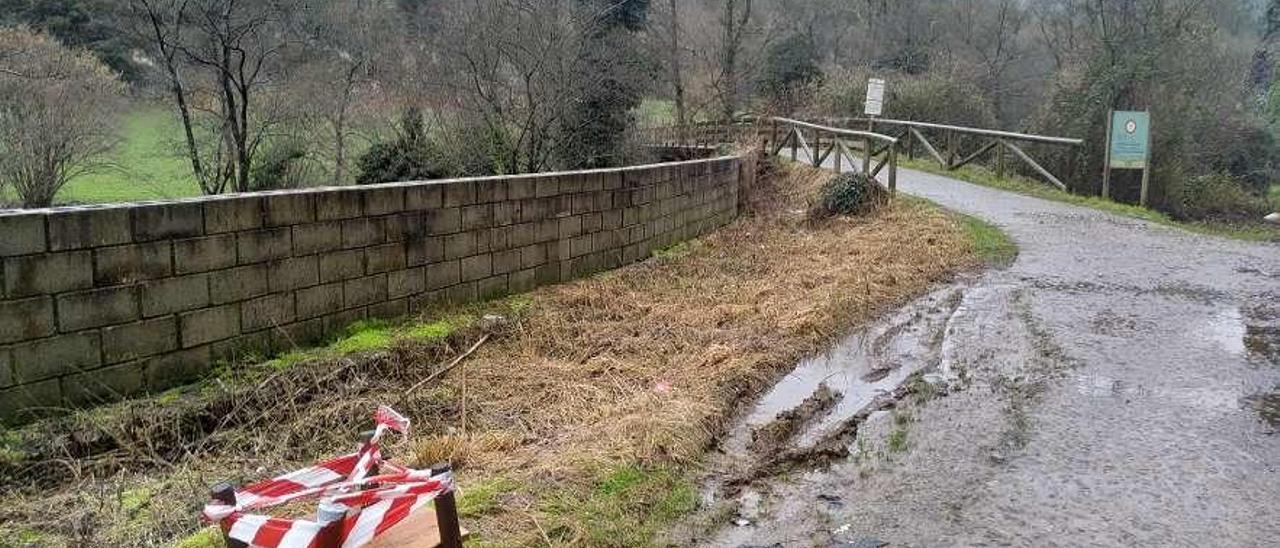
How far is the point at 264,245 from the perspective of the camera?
19.4 feet

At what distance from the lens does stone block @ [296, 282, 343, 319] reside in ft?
20.4

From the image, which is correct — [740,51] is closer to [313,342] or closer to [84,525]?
[313,342]

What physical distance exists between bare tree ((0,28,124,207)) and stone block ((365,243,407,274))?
506 inches

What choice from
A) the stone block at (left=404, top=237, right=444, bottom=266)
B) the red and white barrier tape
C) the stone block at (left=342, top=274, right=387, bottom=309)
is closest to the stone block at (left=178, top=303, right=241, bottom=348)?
the stone block at (left=342, top=274, right=387, bottom=309)

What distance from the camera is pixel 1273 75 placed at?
104 ft

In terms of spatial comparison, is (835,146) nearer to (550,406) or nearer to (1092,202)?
(1092,202)

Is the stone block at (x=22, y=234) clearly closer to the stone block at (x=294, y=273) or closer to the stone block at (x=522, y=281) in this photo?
the stone block at (x=294, y=273)

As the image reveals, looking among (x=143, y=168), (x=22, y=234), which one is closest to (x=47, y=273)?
(x=22, y=234)

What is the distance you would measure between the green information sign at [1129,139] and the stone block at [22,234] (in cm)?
1577

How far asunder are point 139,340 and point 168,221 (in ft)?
2.33

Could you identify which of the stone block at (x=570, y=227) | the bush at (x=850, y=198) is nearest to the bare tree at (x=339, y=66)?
the bush at (x=850, y=198)

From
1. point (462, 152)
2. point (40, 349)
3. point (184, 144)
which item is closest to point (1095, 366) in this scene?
point (40, 349)

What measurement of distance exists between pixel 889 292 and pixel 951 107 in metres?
21.0

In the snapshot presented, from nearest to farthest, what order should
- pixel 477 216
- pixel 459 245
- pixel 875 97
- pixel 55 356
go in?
pixel 55 356 < pixel 459 245 < pixel 477 216 < pixel 875 97
